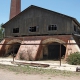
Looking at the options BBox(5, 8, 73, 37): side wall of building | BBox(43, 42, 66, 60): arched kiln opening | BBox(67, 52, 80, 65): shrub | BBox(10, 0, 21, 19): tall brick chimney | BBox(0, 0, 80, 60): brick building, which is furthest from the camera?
BBox(10, 0, 21, 19): tall brick chimney

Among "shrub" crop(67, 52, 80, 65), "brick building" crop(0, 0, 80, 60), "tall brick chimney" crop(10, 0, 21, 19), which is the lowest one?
"shrub" crop(67, 52, 80, 65)

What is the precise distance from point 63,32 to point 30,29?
5983 mm

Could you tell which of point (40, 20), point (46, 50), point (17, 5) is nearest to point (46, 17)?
point (40, 20)

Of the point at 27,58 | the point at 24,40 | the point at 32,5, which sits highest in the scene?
the point at 32,5

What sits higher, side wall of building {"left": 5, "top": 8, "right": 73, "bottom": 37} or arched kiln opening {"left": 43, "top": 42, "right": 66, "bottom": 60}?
side wall of building {"left": 5, "top": 8, "right": 73, "bottom": 37}

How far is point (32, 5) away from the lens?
29.1 metres

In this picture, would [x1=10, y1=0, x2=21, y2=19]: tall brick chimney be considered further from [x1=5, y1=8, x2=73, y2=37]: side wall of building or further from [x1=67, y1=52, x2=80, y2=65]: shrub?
[x1=67, y1=52, x2=80, y2=65]: shrub

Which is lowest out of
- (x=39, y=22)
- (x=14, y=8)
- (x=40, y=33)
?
(x=40, y=33)

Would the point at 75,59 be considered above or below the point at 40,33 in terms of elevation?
below

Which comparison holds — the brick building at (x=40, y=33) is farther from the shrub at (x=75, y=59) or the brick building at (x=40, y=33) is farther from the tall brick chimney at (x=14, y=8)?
the tall brick chimney at (x=14, y=8)

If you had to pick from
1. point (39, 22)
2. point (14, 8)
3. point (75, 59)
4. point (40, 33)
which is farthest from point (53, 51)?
point (14, 8)

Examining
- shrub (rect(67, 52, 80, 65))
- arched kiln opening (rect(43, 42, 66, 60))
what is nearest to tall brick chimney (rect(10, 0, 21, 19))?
arched kiln opening (rect(43, 42, 66, 60))

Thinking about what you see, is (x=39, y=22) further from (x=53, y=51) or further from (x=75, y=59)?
(x=75, y=59)

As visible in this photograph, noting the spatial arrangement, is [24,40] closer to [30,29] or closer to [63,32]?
[30,29]
